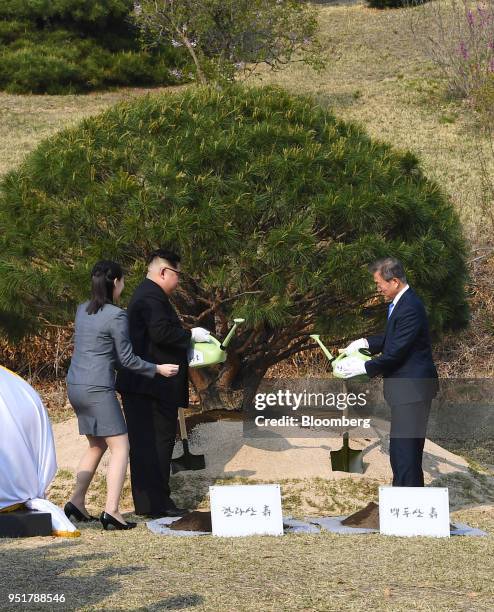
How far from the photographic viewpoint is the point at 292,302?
7.81m

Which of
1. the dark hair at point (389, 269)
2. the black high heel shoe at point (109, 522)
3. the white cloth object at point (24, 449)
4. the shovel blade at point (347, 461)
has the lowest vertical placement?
the shovel blade at point (347, 461)

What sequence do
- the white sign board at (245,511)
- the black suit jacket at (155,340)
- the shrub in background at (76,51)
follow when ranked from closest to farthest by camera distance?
the white sign board at (245,511) < the black suit jacket at (155,340) < the shrub in background at (76,51)

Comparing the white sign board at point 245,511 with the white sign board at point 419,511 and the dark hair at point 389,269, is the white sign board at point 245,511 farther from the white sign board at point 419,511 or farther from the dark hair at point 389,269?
the dark hair at point 389,269

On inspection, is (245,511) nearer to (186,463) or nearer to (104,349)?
(104,349)

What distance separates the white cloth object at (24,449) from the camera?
574cm

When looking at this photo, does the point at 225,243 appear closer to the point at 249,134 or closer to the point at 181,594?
the point at 249,134

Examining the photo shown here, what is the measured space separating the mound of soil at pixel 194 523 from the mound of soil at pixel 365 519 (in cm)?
84

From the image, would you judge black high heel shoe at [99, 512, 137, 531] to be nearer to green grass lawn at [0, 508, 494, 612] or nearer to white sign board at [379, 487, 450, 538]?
green grass lawn at [0, 508, 494, 612]

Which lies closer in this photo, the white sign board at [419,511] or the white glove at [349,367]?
the white sign board at [419,511]

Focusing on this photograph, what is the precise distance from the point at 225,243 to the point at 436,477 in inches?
90.4

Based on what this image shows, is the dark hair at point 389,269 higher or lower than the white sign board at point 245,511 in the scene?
higher

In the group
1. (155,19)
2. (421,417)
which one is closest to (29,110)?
(155,19)

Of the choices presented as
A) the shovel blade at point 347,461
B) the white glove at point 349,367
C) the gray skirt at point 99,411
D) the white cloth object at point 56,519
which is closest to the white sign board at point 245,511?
the gray skirt at point 99,411

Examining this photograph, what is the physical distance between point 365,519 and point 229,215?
7.82 ft
